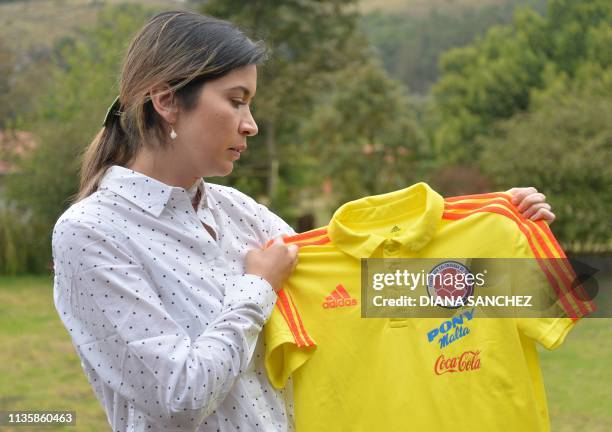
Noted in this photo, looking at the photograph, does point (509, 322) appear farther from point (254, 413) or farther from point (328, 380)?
point (254, 413)

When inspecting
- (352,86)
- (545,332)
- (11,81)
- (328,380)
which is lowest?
(11,81)

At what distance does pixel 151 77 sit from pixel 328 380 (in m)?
0.94

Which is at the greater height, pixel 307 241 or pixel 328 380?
pixel 307 241

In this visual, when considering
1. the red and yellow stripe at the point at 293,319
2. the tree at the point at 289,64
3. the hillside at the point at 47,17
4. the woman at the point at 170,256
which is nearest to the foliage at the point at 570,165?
the tree at the point at 289,64

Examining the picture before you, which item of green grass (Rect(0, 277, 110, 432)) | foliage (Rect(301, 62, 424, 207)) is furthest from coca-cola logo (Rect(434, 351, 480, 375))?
foliage (Rect(301, 62, 424, 207))

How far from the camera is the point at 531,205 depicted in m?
2.57

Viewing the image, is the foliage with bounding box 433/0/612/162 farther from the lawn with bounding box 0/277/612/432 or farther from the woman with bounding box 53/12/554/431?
the woman with bounding box 53/12/554/431

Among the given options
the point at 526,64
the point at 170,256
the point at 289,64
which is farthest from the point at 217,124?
the point at 526,64

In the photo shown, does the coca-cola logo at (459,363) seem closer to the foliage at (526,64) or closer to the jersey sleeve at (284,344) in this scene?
the jersey sleeve at (284,344)

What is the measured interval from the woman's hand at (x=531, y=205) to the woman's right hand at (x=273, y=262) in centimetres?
67

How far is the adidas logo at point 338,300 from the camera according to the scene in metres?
2.53

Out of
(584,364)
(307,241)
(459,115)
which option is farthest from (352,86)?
(307,241)

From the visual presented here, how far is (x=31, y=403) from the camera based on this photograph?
810 centimetres

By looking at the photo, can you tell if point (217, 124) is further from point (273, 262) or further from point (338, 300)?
point (338, 300)
